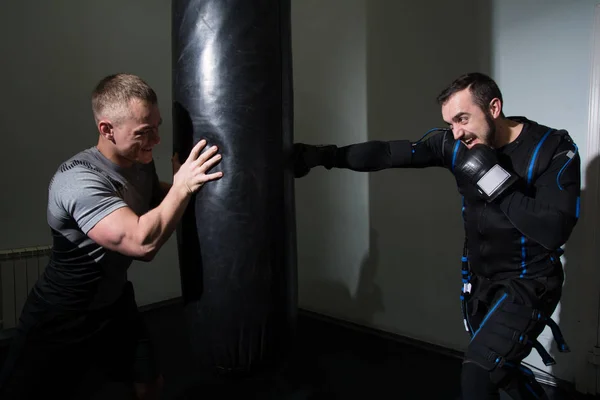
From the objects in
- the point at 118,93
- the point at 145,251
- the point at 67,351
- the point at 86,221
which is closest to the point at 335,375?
the point at 67,351

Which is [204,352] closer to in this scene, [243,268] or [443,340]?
[243,268]

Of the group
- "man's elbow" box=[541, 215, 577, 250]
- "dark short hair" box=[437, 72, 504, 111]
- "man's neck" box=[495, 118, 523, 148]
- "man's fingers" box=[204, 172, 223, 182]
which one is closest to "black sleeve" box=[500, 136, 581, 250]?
"man's elbow" box=[541, 215, 577, 250]

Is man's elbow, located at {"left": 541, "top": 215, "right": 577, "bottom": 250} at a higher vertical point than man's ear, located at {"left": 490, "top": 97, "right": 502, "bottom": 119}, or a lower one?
lower

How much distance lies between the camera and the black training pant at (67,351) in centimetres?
118

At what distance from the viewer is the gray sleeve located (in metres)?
1.07

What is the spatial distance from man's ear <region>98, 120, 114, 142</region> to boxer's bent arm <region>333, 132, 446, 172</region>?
0.78 meters

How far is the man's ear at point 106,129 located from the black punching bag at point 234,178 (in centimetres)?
19

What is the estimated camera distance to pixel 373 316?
104 inches

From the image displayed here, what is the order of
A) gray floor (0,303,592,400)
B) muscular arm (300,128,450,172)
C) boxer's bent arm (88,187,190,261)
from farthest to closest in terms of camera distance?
1. gray floor (0,303,592,400)
2. muscular arm (300,128,450,172)
3. boxer's bent arm (88,187,190,261)

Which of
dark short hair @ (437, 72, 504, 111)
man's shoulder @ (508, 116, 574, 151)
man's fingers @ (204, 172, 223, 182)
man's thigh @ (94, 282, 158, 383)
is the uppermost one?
dark short hair @ (437, 72, 504, 111)

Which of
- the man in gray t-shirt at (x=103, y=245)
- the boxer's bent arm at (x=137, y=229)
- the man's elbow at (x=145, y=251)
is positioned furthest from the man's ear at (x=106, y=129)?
the man's elbow at (x=145, y=251)

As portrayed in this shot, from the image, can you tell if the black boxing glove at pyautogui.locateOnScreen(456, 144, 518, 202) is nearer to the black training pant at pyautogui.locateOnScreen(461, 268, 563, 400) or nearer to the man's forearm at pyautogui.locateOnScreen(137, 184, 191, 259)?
the black training pant at pyautogui.locateOnScreen(461, 268, 563, 400)

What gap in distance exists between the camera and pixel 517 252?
4.37ft

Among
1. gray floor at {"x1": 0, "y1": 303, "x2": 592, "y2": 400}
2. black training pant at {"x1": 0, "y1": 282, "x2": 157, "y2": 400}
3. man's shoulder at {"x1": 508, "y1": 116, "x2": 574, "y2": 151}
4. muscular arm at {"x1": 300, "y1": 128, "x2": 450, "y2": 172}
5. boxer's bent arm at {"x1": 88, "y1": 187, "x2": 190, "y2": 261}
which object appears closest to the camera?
boxer's bent arm at {"x1": 88, "y1": 187, "x2": 190, "y2": 261}
